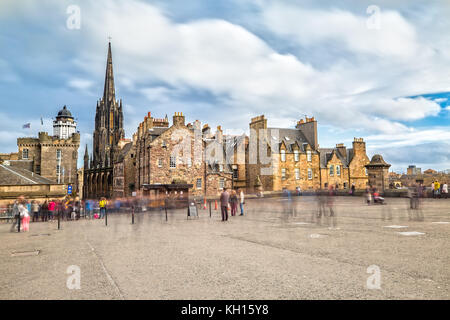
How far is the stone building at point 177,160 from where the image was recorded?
40.3 metres

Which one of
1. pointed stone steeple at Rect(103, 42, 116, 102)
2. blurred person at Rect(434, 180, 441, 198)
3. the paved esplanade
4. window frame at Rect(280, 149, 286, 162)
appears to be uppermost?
→ pointed stone steeple at Rect(103, 42, 116, 102)

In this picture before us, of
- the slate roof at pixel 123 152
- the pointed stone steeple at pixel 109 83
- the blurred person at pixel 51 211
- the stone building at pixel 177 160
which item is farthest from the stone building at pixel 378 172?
the pointed stone steeple at pixel 109 83

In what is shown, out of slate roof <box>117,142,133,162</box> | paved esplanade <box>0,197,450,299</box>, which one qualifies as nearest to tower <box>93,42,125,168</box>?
slate roof <box>117,142,133,162</box>

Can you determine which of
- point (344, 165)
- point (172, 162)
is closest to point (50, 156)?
point (172, 162)

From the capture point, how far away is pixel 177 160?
41.2m

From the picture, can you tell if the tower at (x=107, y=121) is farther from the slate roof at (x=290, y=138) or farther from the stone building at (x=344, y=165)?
the stone building at (x=344, y=165)

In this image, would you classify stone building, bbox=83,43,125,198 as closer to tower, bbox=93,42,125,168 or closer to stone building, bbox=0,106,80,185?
tower, bbox=93,42,125,168

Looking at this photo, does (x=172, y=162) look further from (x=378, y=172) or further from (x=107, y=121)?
(x=107, y=121)

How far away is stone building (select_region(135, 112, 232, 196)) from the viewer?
40.3 m

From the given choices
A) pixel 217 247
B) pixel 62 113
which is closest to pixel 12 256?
pixel 217 247

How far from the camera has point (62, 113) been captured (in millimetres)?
86312
